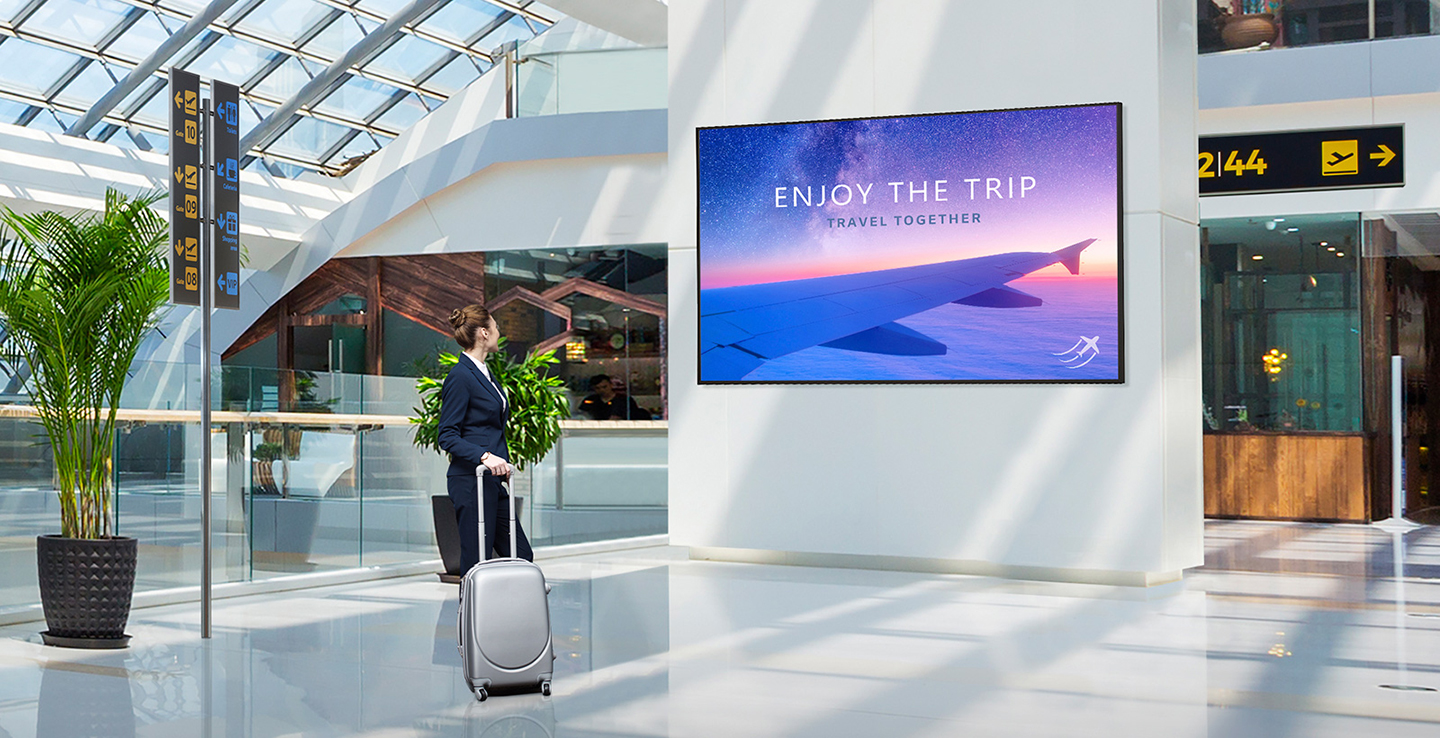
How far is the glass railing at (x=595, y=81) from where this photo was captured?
16953mm

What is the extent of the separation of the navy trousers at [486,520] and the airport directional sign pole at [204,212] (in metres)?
1.31

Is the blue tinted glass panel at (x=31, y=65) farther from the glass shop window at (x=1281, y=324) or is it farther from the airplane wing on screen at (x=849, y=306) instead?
the glass shop window at (x=1281, y=324)

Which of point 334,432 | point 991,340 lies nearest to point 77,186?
point 334,432

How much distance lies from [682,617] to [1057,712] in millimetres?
2741

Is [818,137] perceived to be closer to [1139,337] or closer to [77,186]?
[1139,337]

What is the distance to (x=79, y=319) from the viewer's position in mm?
6527

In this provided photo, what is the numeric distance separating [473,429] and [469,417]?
6 cm

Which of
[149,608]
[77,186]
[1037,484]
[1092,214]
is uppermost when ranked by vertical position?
[77,186]

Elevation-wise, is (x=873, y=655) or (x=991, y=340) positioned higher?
(x=991, y=340)

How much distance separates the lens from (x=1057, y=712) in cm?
479

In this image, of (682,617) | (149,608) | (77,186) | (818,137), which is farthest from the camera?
(77,186)

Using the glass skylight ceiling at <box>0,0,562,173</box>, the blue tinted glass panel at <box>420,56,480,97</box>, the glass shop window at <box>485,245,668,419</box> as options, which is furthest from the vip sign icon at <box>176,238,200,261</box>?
the blue tinted glass panel at <box>420,56,480,97</box>

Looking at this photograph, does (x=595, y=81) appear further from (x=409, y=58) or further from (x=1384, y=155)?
(x=409, y=58)

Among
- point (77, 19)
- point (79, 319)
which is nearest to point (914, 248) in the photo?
point (79, 319)
